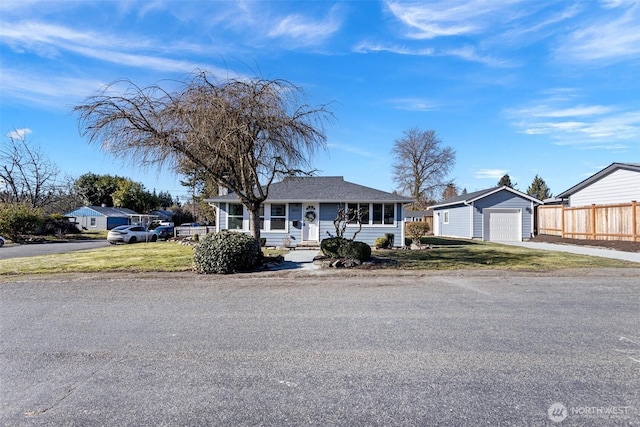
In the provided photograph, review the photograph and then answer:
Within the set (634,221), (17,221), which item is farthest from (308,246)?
(17,221)

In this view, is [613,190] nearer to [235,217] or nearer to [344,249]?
[344,249]

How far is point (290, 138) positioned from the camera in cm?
1159

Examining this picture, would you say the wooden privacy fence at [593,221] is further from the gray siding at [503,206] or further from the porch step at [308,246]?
the porch step at [308,246]

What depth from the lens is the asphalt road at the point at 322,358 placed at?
2.94 m

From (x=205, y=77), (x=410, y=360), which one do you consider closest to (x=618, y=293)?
(x=410, y=360)

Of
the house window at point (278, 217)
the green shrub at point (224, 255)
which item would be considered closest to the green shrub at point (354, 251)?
the green shrub at point (224, 255)

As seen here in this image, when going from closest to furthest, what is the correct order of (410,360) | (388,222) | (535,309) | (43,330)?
(410,360)
(43,330)
(535,309)
(388,222)

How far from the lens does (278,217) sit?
63.5 ft

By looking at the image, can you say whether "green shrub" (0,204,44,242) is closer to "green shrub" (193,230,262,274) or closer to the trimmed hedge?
"green shrub" (193,230,262,274)

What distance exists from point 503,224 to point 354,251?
17188mm

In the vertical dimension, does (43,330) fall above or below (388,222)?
below

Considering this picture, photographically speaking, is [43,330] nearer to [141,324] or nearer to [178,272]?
[141,324]

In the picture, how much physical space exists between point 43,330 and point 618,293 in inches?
420

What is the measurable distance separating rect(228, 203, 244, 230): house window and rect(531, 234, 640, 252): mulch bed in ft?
60.5
